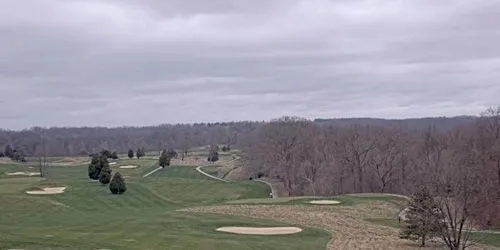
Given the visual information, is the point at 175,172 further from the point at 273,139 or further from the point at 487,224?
the point at 487,224

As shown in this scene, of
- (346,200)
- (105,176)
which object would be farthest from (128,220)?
(346,200)

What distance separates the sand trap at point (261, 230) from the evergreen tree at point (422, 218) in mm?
7750

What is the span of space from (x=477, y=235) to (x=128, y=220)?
2342cm

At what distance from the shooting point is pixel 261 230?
41.2 meters

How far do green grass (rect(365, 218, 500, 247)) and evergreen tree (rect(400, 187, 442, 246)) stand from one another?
5177 mm

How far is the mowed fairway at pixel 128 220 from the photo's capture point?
33062mm

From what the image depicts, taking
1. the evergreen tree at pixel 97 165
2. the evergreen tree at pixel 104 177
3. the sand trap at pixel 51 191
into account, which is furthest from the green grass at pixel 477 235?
the evergreen tree at pixel 97 165

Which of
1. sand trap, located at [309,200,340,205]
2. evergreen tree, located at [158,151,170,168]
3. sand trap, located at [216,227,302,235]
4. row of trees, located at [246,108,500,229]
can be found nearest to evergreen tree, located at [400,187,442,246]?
sand trap, located at [216,227,302,235]

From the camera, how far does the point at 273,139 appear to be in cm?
9050

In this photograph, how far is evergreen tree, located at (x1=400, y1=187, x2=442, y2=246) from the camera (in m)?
32.3

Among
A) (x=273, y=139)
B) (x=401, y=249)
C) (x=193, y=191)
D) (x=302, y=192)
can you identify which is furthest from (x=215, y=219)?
(x=273, y=139)

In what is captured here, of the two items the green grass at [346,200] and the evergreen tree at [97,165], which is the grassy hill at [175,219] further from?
the evergreen tree at [97,165]

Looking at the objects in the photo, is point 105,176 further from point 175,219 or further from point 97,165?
point 175,219

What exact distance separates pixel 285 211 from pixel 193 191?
2157 centimetres
